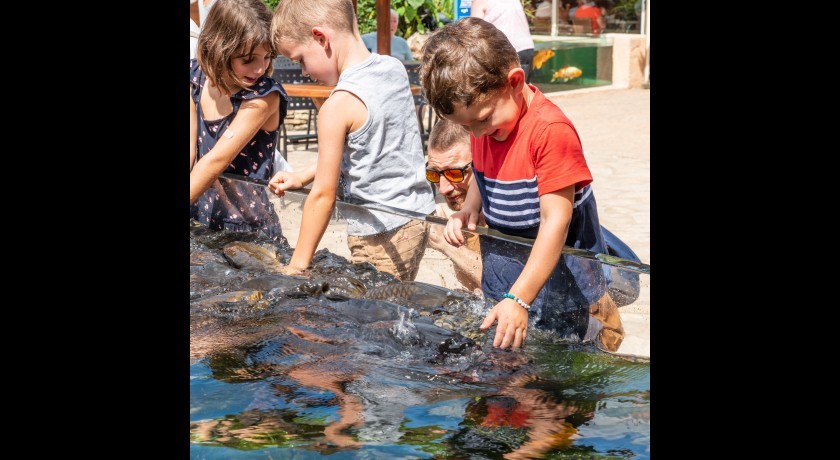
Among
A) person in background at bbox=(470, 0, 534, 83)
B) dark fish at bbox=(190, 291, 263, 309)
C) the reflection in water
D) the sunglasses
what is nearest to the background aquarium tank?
person in background at bbox=(470, 0, 534, 83)

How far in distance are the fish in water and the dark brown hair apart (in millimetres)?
14365

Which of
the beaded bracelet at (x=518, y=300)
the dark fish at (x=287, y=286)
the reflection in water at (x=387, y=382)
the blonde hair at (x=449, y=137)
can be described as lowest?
the reflection in water at (x=387, y=382)

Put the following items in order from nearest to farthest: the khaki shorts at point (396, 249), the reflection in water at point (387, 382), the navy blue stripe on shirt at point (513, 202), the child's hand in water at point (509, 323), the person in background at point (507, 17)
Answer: the reflection in water at point (387, 382)
the child's hand in water at point (509, 323)
the navy blue stripe on shirt at point (513, 202)
the khaki shorts at point (396, 249)
the person in background at point (507, 17)

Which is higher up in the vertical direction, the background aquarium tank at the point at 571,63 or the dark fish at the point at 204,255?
the background aquarium tank at the point at 571,63

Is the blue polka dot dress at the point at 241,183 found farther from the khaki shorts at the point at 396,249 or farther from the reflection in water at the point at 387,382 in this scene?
the reflection in water at the point at 387,382

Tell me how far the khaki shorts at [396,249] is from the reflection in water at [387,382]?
0.43ft

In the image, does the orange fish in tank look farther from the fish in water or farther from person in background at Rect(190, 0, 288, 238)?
person in background at Rect(190, 0, 288, 238)

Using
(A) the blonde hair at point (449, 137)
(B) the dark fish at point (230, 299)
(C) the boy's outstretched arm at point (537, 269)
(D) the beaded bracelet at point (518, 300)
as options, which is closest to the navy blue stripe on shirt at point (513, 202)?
(C) the boy's outstretched arm at point (537, 269)

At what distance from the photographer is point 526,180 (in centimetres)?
269

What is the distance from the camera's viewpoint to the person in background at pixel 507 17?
7.50 metres

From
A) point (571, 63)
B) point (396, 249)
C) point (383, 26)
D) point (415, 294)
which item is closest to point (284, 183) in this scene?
point (396, 249)

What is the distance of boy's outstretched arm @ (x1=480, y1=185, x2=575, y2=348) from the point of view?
2.31 metres

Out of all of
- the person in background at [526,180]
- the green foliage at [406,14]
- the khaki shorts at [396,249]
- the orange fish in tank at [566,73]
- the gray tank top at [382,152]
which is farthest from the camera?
the orange fish in tank at [566,73]
